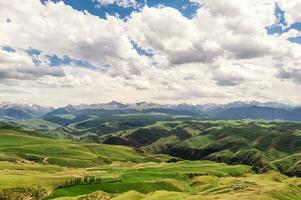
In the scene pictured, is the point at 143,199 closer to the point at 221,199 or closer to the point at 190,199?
the point at 190,199

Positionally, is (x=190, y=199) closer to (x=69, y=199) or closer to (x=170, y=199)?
(x=170, y=199)

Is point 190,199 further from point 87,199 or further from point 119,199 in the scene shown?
point 87,199

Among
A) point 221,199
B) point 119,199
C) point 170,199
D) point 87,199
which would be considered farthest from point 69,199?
point 221,199

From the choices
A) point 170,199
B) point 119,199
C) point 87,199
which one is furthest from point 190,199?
point 87,199

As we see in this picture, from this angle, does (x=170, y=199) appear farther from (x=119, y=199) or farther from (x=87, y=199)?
(x=87, y=199)

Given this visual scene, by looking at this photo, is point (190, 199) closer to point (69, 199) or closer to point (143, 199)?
point (143, 199)

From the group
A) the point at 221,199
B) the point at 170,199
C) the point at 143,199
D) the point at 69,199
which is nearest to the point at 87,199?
the point at 69,199

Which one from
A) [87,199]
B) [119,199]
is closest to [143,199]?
[119,199]
